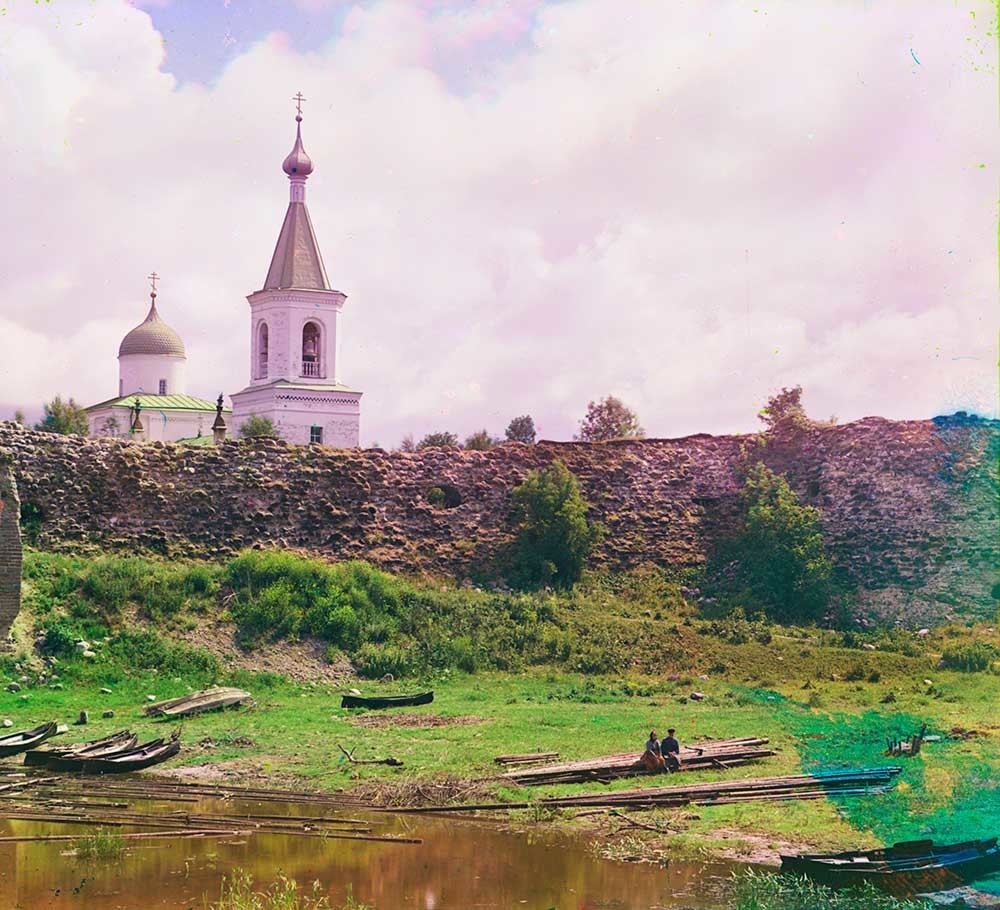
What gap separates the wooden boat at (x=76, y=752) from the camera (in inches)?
651

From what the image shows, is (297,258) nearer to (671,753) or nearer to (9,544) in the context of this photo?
(9,544)

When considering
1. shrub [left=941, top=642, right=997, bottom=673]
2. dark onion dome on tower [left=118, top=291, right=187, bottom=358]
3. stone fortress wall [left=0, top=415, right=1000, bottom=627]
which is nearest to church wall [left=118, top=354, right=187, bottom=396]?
dark onion dome on tower [left=118, top=291, right=187, bottom=358]

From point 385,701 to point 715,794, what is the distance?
7.68m

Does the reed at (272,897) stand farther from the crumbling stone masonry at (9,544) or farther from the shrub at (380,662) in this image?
the crumbling stone masonry at (9,544)

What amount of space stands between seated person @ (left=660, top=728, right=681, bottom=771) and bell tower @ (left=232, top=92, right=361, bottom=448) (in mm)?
33276

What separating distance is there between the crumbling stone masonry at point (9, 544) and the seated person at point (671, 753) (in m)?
12.7

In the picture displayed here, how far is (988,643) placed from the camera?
1026 inches

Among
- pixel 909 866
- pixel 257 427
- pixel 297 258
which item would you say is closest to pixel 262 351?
pixel 297 258

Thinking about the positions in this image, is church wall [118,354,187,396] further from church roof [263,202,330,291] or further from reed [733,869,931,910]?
reed [733,869,931,910]

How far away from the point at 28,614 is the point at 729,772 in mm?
13551

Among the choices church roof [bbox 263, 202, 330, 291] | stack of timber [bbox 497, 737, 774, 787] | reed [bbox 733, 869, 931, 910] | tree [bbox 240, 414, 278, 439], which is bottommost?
reed [bbox 733, 869, 931, 910]

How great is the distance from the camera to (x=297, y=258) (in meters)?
49.8

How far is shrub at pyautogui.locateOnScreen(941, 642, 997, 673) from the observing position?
962 inches

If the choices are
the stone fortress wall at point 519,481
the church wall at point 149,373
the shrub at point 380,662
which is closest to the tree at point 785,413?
the stone fortress wall at point 519,481
